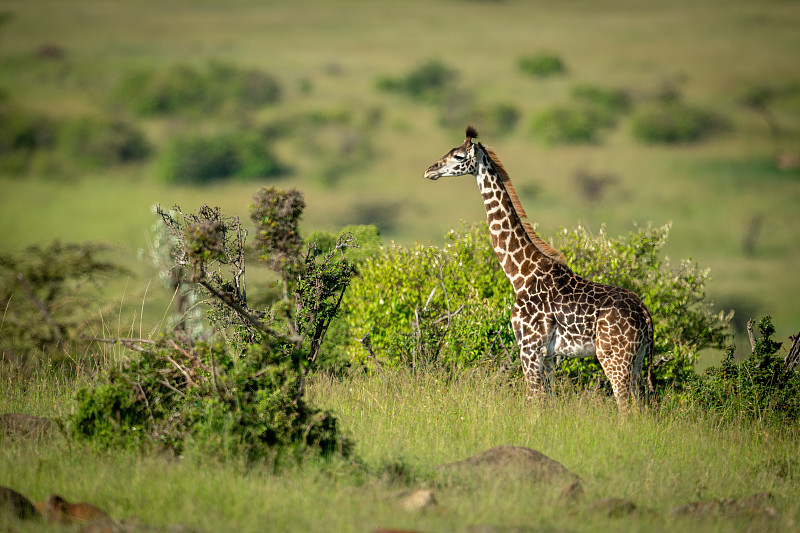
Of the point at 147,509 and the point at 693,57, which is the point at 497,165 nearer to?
the point at 147,509

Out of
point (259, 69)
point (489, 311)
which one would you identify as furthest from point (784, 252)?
point (489, 311)

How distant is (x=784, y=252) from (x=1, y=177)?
56.0 meters

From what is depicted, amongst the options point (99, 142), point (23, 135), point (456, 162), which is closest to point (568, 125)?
point (99, 142)

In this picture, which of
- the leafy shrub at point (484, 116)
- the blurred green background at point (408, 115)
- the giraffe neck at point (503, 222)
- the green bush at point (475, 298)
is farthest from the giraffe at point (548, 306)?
the leafy shrub at point (484, 116)

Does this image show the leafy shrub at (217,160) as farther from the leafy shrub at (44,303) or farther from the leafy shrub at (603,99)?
the leafy shrub at (44,303)

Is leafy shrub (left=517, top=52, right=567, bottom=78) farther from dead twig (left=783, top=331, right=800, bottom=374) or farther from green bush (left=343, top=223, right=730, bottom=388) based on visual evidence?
dead twig (left=783, top=331, right=800, bottom=374)

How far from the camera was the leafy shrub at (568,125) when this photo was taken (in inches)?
2886

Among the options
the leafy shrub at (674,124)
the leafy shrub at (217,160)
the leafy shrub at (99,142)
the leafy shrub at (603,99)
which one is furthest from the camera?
the leafy shrub at (603,99)

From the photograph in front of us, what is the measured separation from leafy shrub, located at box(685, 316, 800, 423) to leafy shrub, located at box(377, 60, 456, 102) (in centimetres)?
6862

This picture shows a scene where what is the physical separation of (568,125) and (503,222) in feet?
202

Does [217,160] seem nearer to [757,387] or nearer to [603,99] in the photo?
[603,99]

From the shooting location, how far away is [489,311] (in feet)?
49.7

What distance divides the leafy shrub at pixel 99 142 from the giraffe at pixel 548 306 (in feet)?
204

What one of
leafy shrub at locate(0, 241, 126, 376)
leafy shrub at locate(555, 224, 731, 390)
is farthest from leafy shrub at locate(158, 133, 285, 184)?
leafy shrub at locate(555, 224, 731, 390)
